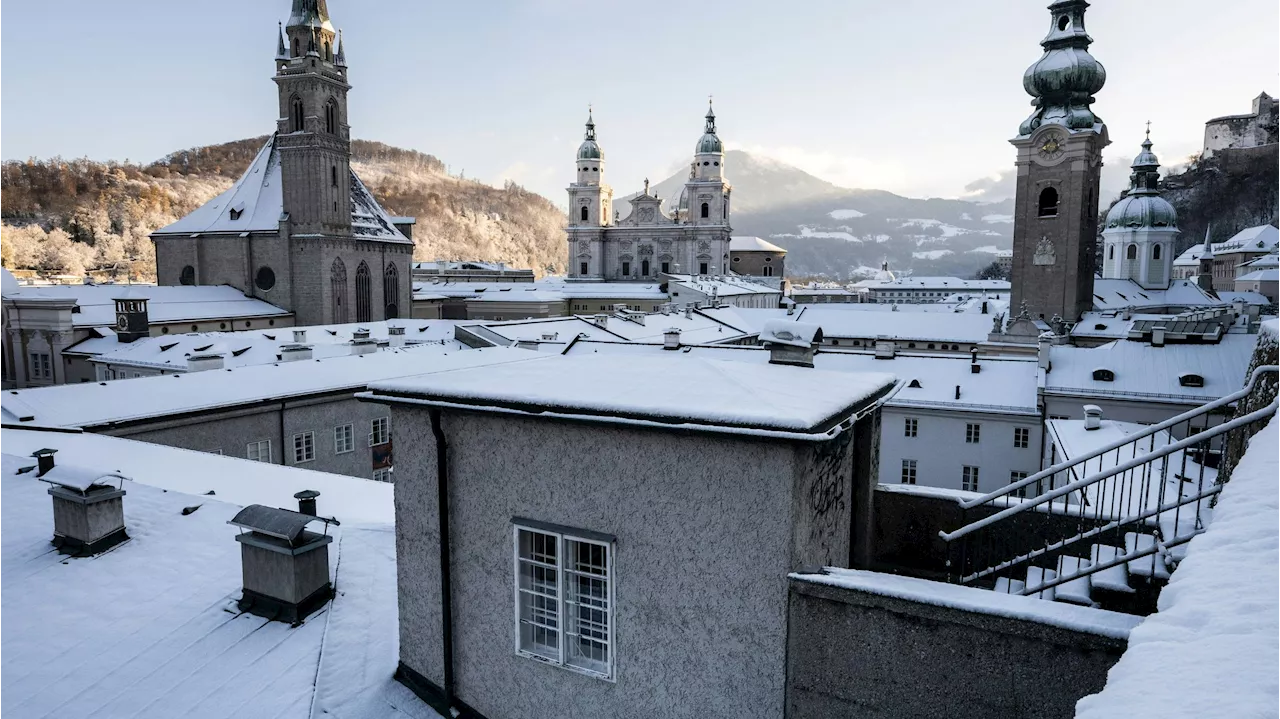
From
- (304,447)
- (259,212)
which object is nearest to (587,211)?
(259,212)

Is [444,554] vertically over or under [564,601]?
over

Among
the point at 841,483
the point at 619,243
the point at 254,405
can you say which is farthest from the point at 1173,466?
the point at 619,243

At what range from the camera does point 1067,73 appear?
5250 centimetres

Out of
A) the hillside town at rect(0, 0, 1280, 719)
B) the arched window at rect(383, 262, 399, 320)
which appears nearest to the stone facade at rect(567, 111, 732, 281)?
the arched window at rect(383, 262, 399, 320)

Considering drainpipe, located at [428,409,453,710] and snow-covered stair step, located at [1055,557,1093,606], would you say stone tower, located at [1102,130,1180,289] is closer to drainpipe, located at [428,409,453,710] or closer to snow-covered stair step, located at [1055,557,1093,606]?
snow-covered stair step, located at [1055,557,1093,606]

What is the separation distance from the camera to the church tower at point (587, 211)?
360ft

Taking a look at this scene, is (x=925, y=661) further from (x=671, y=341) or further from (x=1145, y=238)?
(x=1145, y=238)

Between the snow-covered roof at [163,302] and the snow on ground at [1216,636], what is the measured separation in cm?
4853

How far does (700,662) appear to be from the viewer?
5211mm

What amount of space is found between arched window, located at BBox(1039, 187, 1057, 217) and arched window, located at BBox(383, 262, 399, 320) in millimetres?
50092

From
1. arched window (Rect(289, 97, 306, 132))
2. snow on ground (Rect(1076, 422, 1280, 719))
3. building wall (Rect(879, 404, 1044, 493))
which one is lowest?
building wall (Rect(879, 404, 1044, 493))

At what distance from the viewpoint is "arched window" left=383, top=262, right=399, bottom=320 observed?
6362 centimetres

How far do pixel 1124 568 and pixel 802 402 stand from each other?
2.71 metres

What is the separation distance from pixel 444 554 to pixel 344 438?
62.3ft
